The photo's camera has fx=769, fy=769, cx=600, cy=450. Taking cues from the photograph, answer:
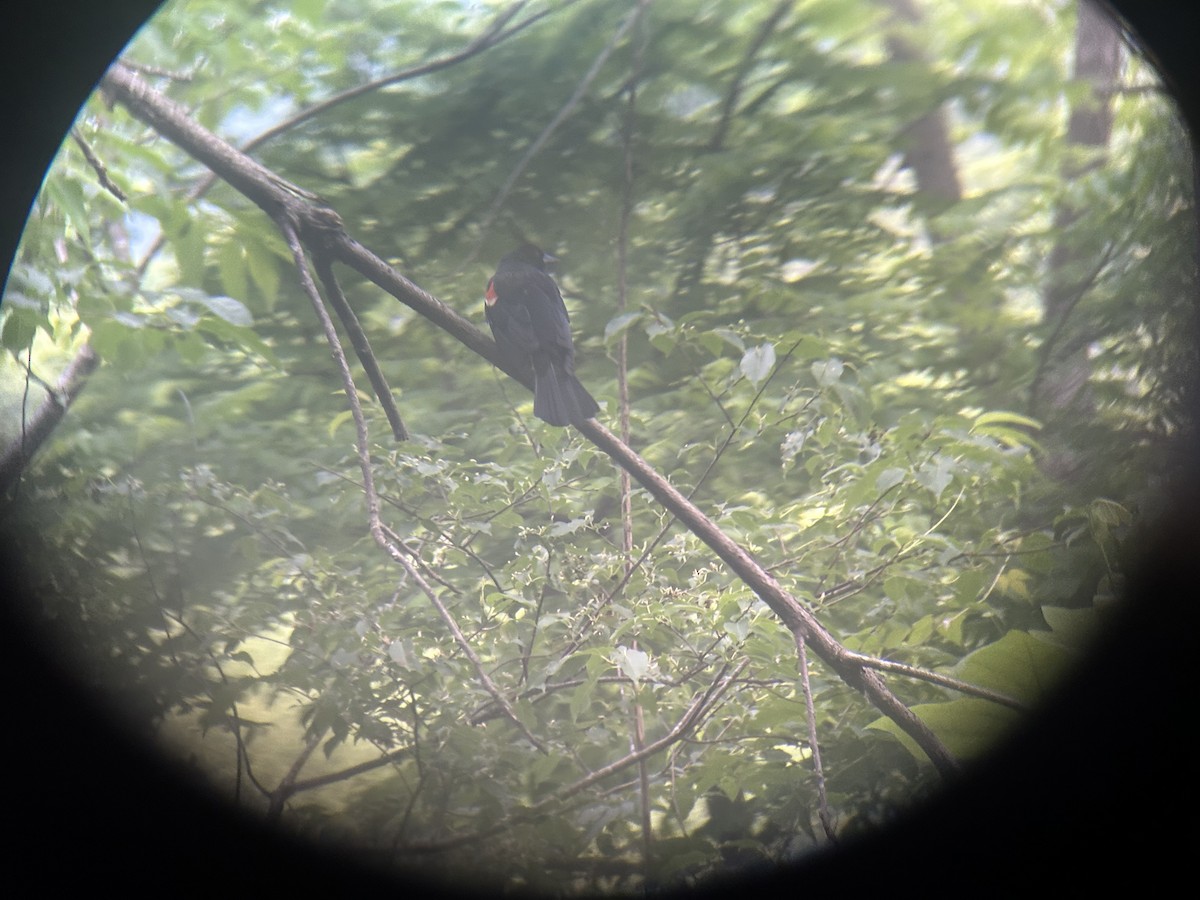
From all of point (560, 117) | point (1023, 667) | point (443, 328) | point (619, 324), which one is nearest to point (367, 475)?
point (443, 328)

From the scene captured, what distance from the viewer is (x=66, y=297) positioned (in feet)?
2.61

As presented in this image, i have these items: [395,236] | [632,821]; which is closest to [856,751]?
[632,821]

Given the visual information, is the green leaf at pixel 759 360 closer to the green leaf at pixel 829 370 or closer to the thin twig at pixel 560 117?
the green leaf at pixel 829 370

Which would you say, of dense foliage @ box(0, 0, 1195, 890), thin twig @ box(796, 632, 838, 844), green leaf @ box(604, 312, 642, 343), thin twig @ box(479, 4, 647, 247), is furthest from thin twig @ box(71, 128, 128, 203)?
thin twig @ box(796, 632, 838, 844)

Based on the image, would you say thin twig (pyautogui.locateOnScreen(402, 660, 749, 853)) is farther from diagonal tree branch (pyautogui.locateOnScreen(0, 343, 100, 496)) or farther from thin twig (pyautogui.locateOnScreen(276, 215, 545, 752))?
diagonal tree branch (pyautogui.locateOnScreen(0, 343, 100, 496))

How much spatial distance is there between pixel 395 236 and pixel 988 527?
759 millimetres

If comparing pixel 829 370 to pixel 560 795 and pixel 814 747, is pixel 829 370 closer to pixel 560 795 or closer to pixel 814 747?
pixel 814 747

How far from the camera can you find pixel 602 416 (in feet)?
2.93

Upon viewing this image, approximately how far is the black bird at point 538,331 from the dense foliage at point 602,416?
0.06 ft

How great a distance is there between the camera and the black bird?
0.84m

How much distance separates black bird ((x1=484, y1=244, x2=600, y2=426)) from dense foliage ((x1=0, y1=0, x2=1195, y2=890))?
0.02m

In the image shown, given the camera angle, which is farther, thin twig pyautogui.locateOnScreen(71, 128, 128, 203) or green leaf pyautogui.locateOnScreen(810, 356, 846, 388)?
green leaf pyautogui.locateOnScreen(810, 356, 846, 388)

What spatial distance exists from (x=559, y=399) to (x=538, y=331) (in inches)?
3.2

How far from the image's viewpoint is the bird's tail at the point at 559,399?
0.88m
